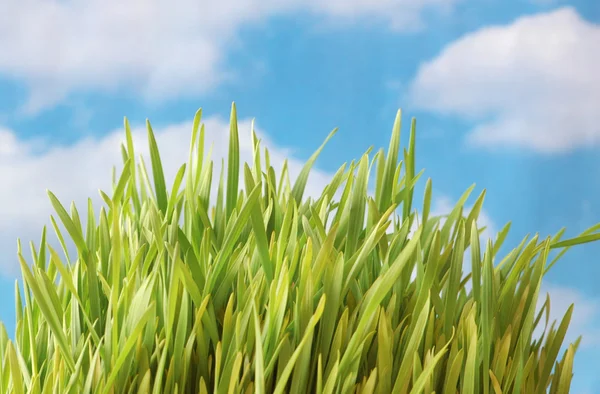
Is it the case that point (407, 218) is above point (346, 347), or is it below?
above

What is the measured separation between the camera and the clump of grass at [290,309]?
50 cm

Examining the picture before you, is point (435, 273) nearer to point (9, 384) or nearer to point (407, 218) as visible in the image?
point (407, 218)

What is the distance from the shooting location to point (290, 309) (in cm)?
53

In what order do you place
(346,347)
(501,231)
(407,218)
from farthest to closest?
(501,231)
(407,218)
(346,347)

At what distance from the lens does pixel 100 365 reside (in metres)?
0.53

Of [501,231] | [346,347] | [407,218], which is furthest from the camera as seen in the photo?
[501,231]

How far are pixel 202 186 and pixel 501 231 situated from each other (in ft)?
1.20

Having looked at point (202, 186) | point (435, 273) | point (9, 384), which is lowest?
point (9, 384)

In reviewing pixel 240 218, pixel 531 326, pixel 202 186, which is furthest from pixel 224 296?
pixel 531 326

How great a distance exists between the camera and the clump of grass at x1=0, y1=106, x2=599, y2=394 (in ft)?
1.64

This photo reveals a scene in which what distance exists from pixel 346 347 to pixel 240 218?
0.15m

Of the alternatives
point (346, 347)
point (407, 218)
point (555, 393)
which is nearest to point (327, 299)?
point (346, 347)

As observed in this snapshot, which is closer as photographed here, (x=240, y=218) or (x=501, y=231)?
(x=240, y=218)

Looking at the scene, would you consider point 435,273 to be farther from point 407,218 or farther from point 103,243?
point 103,243
